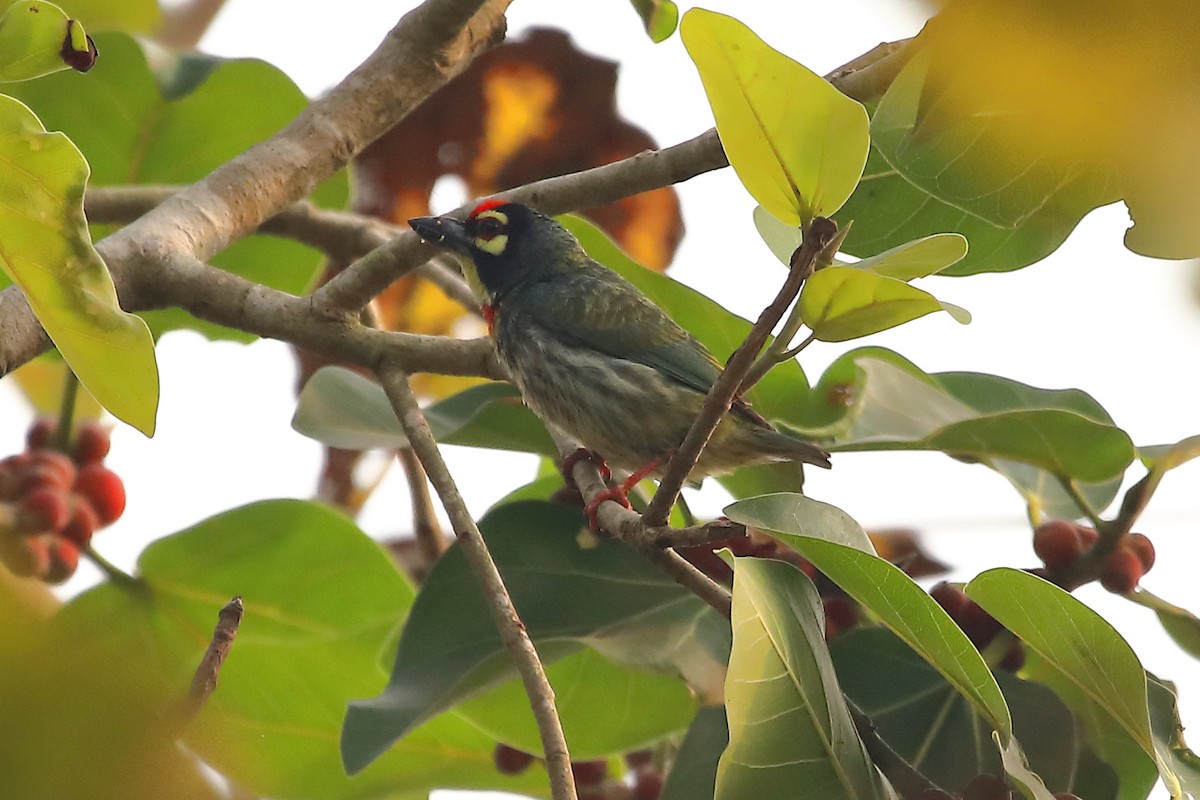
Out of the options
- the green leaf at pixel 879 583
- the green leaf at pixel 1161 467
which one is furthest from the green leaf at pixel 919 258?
the green leaf at pixel 1161 467

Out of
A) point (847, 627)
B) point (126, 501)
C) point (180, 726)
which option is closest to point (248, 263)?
point (126, 501)

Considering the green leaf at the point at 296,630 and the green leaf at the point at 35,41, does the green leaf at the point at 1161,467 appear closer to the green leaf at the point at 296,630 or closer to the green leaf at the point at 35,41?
the green leaf at the point at 296,630

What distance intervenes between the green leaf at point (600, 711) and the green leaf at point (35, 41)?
1.49 m

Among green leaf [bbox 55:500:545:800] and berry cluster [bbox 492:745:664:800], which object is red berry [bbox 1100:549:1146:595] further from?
green leaf [bbox 55:500:545:800]

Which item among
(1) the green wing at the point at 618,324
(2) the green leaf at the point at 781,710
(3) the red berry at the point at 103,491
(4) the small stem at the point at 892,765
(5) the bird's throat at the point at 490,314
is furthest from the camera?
(5) the bird's throat at the point at 490,314

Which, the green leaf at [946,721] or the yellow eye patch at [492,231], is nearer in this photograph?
the green leaf at [946,721]

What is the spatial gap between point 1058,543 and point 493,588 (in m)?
1.01

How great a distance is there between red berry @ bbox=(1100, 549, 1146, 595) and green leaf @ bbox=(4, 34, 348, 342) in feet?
6.63

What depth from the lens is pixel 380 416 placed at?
2.74 metres

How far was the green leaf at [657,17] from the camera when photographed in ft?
7.94

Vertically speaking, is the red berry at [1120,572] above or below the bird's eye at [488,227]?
below

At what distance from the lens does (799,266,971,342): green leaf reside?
4.52ft

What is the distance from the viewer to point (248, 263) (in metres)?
3.32

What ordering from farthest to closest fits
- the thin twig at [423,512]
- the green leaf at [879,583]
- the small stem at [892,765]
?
the thin twig at [423,512], the small stem at [892,765], the green leaf at [879,583]
